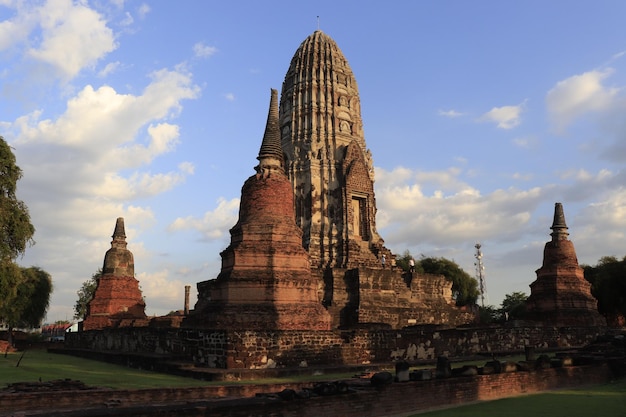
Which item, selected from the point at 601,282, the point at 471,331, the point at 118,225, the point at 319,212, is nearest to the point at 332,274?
the point at 319,212

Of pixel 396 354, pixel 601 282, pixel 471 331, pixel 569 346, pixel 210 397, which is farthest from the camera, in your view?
pixel 601 282

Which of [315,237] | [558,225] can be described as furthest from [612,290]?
[315,237]

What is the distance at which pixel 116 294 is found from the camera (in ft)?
107

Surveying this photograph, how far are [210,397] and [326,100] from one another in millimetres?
29559

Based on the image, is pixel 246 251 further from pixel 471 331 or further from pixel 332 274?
pixel 332 274

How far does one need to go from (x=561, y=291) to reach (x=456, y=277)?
1243 inches

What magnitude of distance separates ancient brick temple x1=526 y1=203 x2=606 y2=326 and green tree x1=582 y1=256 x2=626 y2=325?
14012mm

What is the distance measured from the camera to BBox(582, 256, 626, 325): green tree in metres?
42.6

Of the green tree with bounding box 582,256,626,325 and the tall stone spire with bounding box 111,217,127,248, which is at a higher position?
the tall stone spire with bounding box 111,217,127,248

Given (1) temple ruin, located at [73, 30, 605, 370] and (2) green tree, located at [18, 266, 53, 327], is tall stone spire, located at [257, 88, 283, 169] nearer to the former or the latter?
(1) temple ruin, located at [73, 30, 605, 370]

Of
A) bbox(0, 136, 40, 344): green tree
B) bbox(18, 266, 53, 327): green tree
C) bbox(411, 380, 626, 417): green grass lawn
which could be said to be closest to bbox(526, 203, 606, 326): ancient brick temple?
bbox(411, 380, 626, 417): green grass lawn

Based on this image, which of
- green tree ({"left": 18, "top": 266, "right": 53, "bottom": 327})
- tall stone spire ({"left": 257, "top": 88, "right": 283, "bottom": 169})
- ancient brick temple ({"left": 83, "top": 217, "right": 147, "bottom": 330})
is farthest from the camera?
green tree ({"left": 18, "top": 266, "right": 53, "bottom": 327})

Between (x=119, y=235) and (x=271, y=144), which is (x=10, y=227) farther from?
(x=271, y=144)

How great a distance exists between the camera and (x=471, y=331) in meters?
20.8
